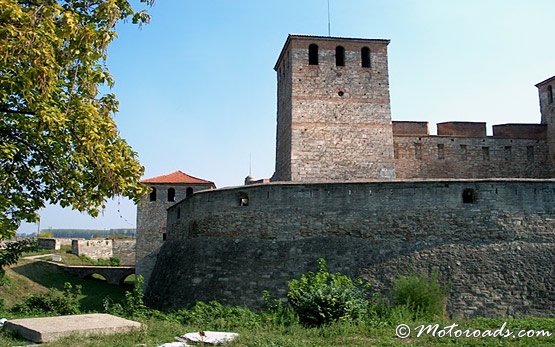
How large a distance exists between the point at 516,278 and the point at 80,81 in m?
12.2

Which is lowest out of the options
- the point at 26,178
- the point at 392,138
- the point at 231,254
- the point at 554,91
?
the point at 231,254

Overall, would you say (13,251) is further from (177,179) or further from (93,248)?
(93,248)

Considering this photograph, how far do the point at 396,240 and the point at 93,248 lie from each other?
1469 inches

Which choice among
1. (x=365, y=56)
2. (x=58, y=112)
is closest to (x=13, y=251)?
(x=58, y=112)

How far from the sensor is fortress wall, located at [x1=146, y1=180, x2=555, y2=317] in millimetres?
13391

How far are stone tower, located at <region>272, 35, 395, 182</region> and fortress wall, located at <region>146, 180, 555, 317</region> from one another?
607 cm

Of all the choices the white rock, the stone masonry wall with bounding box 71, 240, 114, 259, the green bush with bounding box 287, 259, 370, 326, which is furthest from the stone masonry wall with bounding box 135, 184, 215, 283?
the white rock

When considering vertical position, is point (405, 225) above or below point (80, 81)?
below

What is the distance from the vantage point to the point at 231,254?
1517 centimetres

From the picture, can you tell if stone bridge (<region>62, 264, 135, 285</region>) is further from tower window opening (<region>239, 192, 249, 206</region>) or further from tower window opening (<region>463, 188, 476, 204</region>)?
tower window opening (<region>463, 188, 476, 204</region>)

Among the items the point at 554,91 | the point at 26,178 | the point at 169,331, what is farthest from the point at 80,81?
the point at 554,91

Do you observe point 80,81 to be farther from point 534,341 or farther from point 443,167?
point 443,167

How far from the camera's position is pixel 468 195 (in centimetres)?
1461

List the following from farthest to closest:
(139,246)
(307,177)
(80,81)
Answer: (139,246)
(307,177)
(80,81)
